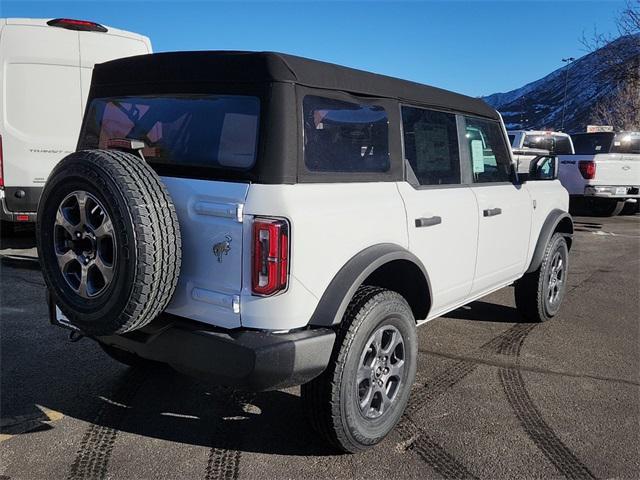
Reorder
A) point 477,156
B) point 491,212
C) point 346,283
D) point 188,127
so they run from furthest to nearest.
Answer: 1. point 477,156
2. point 491,212
3. point 188,127
4. point 346,283

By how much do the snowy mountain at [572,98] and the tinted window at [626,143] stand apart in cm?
772

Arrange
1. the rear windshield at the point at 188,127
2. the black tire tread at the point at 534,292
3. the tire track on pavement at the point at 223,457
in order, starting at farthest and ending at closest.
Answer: the black tire tread at the point at 534,292 < the tire track on pavement at the point at 223,457 < the rear windshield at the point at 188,127

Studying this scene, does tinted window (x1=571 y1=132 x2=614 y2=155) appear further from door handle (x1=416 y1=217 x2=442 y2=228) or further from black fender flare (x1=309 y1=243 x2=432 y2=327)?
black fender flare (x1=309 y1=243 x2=432 y2=327)

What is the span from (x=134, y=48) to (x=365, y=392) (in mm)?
6162

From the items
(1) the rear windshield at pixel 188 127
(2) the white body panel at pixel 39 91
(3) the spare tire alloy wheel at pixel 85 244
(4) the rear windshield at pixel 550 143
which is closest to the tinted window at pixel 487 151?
(1) the rear windshield at pixel 188 127

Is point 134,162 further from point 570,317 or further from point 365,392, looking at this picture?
point 570,317

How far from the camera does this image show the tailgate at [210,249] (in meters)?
2.47

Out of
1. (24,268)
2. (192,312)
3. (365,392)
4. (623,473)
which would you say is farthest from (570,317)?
(24,268)

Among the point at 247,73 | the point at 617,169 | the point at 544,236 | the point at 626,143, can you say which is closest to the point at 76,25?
the point at 247,73

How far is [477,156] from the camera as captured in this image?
13.6 feet

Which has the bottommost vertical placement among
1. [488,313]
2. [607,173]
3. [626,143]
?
[488,313]

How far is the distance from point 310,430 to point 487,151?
8.13 ft

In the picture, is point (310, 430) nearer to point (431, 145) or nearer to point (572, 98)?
point (431, 145)

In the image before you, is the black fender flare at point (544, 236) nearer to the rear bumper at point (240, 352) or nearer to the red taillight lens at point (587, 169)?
the rear bumper at point (240, 352)
